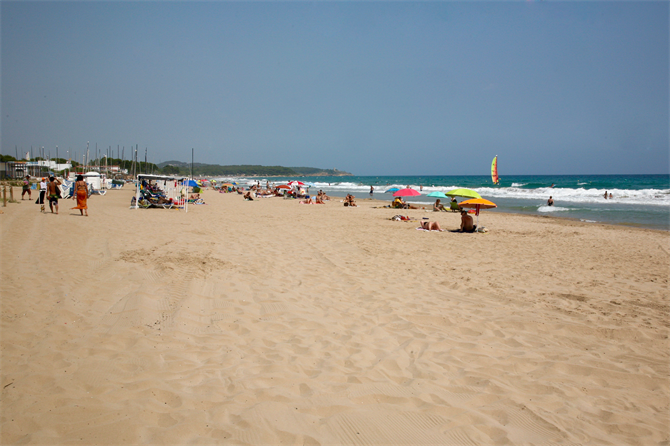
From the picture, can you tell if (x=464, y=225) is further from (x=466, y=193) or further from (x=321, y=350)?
(x=321, y=350)

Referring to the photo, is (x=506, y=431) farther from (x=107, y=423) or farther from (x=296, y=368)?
(x=107, y=423)

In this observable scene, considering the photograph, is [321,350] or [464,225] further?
[464,225]

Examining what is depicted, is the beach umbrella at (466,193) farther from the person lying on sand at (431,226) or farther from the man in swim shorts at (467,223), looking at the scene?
the person lying on sand at (431,226)

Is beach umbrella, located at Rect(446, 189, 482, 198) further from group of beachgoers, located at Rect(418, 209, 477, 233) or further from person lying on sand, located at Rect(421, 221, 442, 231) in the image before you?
person lying on sand, located at Rect(421, 221, 442, 231)

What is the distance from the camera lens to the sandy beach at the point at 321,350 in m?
2.57

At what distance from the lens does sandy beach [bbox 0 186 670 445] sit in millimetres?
2574

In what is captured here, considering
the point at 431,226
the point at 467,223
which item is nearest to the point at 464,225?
the point at 467,223

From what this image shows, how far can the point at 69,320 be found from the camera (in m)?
4.04

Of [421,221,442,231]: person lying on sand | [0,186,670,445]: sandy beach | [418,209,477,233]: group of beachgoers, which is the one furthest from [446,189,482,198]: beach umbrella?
[0,186,670,445]: sandy beach

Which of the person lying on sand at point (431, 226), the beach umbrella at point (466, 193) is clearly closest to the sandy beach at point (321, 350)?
the person lying on sand at point (431, 226)

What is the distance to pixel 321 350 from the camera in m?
3.65

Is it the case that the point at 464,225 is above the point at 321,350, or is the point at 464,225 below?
above

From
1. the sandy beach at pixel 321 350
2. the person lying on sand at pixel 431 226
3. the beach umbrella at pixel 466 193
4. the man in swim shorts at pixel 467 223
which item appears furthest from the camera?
the beach umbrella at pixel 466 193

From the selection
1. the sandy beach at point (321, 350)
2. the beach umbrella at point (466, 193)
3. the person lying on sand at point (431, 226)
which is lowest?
the sandy beach at point (321, 350)
